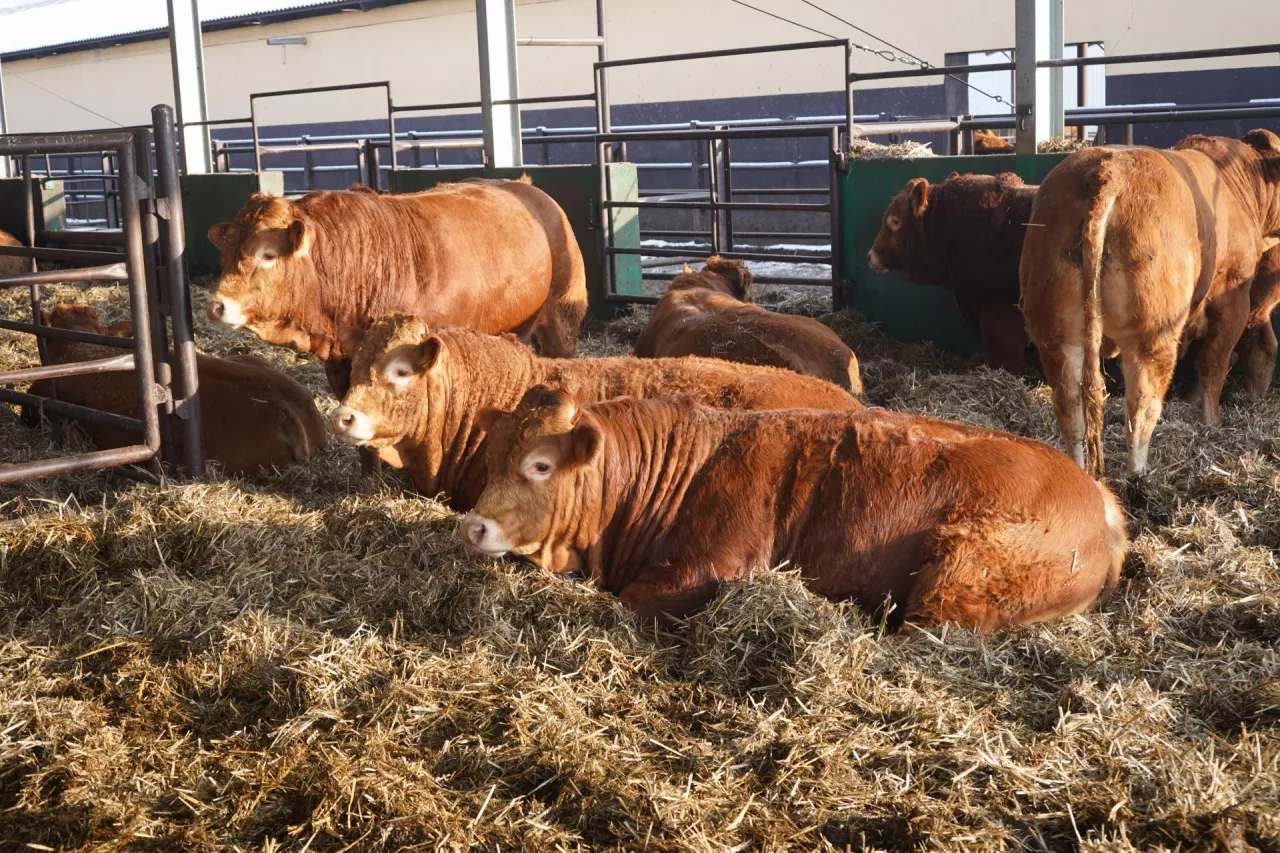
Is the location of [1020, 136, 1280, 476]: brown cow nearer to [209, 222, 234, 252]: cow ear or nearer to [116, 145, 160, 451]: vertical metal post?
[209, 222, 234, 252]: cow ear

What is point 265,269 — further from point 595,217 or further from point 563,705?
point 595,217

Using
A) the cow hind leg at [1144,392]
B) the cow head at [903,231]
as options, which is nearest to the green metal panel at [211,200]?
the cow head at [903,231]

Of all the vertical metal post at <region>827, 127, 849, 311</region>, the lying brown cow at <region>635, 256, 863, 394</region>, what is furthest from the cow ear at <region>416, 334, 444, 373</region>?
the vertical metal post at <region>827, 127, 849, 311</region>

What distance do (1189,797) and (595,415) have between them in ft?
7.03

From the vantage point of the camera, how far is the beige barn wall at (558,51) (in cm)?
1758

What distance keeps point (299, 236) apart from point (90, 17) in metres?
36.9

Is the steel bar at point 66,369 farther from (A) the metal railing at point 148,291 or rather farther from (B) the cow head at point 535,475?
(B) the cow head at point 535,475

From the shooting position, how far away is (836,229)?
359 inches

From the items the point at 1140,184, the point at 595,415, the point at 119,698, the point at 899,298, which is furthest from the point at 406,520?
the point at 899,298

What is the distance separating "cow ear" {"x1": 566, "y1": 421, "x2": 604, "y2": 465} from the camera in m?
4.04

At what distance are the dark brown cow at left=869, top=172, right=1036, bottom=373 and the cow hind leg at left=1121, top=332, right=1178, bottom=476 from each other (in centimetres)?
212

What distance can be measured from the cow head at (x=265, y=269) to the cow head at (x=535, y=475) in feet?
7.16

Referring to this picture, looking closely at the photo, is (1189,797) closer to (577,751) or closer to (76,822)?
(577,751)

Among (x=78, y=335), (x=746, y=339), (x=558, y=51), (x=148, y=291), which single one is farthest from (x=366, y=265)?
(x=558, y=51)
